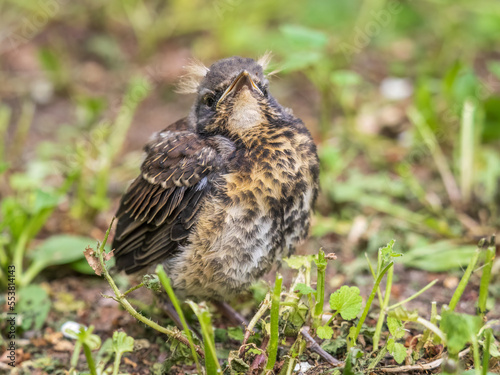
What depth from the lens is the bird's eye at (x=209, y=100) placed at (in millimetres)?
2859

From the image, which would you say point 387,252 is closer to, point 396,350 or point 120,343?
point 396,350

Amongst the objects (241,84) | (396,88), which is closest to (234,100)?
(241,84)

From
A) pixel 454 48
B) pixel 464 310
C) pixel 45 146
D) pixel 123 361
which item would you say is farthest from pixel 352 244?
pixel 454 48

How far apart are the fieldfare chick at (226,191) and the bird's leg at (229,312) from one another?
7.9 inches

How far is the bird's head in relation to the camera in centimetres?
274

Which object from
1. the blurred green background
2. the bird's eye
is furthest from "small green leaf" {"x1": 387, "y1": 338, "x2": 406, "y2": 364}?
the bird's eye

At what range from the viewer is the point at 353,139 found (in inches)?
186

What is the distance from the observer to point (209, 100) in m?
2.88

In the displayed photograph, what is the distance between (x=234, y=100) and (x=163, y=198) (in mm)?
552

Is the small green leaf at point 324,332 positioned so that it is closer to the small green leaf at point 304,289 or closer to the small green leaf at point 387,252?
the small green leaf at point 304,289

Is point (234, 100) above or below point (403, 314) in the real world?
above

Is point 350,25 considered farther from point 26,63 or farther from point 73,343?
point 73,343

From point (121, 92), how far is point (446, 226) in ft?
10.4

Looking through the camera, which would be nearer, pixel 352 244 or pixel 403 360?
pixel 403 360
